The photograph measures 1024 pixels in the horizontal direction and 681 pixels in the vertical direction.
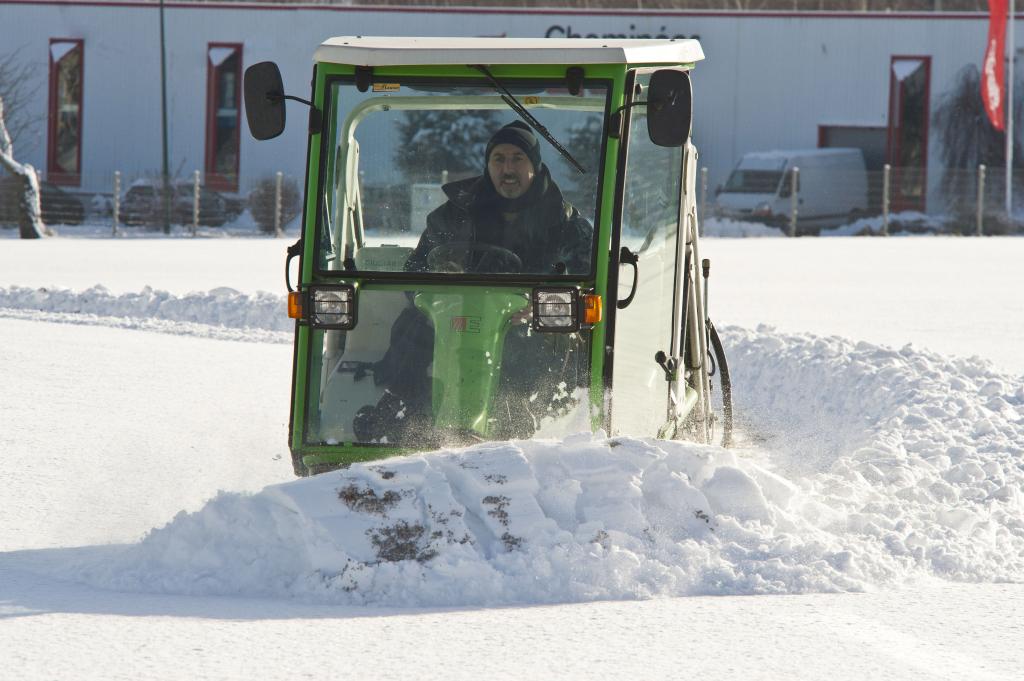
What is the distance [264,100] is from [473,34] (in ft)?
97.2

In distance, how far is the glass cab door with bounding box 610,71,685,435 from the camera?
605 cm

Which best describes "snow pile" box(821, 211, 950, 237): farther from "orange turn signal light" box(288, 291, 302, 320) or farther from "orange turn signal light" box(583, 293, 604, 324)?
"orange turn signal light" box(288, 291, 302, 320)

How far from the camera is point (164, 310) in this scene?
14.7 m

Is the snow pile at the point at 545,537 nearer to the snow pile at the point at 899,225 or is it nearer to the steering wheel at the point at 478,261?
the steering wheel at the point at 478,261

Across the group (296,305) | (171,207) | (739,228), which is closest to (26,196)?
(171,207)

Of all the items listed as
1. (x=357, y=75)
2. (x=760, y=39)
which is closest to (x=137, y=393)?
(x=357, y=75)

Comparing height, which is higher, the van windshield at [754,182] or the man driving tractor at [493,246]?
the van windshield at [754,182]

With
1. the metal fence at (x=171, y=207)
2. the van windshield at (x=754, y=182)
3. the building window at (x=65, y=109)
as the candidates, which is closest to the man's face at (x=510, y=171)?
the metal fence at (x=171, y=207)

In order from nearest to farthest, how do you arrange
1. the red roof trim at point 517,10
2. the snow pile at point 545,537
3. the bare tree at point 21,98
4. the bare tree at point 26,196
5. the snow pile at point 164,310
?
1. the snow pile at point 545,537
2. the snow pile at point 164,310
3. the bare tree at point 26,196
4. the red roof trim at point 517,10
5. the bare tree at point 21,98

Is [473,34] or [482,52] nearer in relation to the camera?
[482,52]

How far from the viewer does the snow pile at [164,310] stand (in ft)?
45.5

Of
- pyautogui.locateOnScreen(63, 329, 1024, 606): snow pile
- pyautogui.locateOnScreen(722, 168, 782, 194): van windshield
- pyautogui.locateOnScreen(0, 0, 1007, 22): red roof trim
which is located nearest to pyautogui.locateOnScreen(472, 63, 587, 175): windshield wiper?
pyautogui.locateOnScreen(63, 329, 1024, 606): snow pile

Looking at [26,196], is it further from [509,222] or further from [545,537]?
[545,537]

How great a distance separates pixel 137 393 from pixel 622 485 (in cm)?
539
